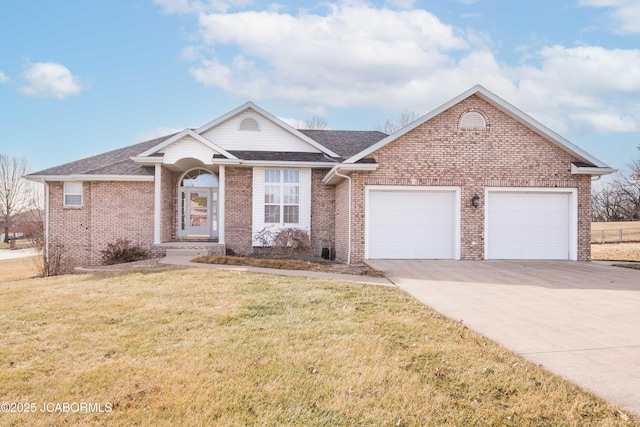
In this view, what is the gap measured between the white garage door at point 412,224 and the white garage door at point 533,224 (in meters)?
1.66

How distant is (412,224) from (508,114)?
16.4ft

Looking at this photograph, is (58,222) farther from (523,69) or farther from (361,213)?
(523,69)

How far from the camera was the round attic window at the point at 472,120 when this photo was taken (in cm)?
1341

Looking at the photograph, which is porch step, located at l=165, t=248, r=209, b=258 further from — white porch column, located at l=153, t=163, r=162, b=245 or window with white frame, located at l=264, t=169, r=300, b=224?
window with white frame, located at l=264, t=169, r=300, b=224

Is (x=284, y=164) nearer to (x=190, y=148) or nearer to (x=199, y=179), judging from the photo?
(x=190, y=148)

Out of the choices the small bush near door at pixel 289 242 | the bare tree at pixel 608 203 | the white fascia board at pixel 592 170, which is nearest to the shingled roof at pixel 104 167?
the small bush near door at pixel 289 242

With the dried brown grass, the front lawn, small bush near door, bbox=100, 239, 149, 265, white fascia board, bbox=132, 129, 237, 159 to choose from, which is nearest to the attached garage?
the front lawn

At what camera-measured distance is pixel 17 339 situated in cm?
517

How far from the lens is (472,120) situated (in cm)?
1344

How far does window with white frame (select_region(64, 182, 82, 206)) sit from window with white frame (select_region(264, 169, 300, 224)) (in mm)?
7460

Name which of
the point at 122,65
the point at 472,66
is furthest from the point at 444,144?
the point at 122,65

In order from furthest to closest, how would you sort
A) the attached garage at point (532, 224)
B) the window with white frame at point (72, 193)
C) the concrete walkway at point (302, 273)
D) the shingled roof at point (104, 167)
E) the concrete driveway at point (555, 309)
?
1. the window with white frame at point (72, 193)
2. the shingled roof at point (104, 167)
3. the attached garage at point (532, 224)
4. the concrete walkway at point (302, 273)
5. the concrete driveway at point (555, 309)

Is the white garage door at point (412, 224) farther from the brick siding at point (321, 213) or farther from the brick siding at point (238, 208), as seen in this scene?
the brick siding at point (238, 208)

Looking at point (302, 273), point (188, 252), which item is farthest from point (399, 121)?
point (302, 273)
